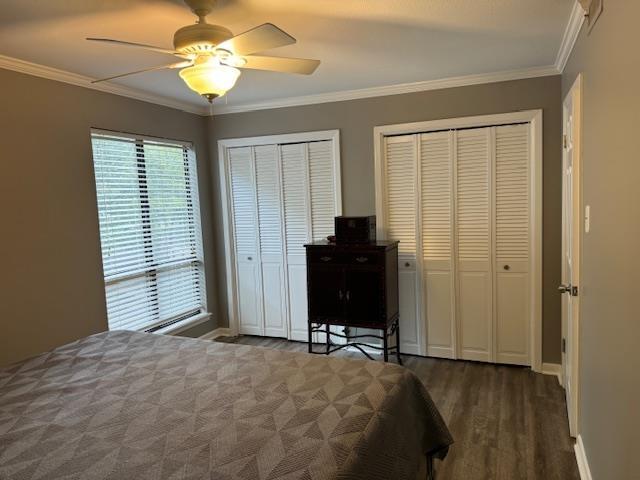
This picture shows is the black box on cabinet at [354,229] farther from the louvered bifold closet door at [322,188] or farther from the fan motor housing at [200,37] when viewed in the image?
the fan motor housing at [200,37]

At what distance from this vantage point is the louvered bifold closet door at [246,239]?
4.55 metres

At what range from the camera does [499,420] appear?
2930mm

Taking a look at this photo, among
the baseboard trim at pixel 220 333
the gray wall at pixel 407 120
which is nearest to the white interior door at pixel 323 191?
the gray wall at pixel 407 120

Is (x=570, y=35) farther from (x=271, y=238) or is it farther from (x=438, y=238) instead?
(x=271, y=238)

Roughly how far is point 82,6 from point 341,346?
3.11m

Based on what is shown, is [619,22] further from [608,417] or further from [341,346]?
[341,346]

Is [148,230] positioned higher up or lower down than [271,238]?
higher up

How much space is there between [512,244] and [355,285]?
52.9 inches

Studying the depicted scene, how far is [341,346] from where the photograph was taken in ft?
13.1

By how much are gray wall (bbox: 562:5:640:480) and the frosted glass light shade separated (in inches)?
60.0

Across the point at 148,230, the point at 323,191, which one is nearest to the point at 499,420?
the point at 323,191

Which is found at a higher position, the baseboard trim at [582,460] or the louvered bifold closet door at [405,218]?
the louvered bifold closet door at [405,218]

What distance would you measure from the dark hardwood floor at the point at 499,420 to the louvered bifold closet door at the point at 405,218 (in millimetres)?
365

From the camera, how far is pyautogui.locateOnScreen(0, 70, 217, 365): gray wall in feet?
9.21
